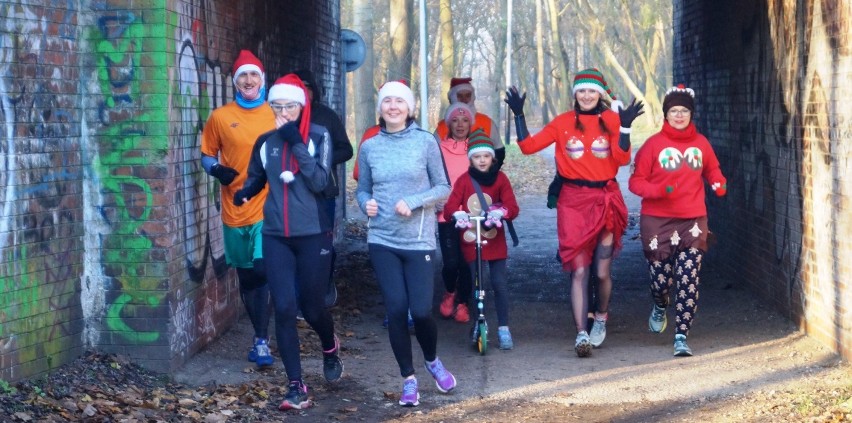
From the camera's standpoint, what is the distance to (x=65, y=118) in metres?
6.94

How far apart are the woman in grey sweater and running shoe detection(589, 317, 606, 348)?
225cm

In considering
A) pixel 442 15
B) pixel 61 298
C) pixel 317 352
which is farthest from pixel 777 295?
pixel 442 15

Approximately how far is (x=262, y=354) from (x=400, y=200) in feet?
5.91

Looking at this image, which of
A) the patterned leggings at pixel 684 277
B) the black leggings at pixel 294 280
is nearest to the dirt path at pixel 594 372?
the patterned leggings at pixel 684 277

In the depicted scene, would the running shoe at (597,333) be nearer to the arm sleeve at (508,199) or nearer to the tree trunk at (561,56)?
the arm sleeve at (508,199)

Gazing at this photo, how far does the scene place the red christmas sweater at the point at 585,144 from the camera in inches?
322

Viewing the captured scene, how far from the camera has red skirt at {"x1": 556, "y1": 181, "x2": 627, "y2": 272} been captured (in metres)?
8.25

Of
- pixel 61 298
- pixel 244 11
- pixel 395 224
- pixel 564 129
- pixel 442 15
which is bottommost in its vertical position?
pixel 61 298

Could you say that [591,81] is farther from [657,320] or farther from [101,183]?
[101,183]

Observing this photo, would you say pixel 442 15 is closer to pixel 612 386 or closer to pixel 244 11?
pixel 244 11

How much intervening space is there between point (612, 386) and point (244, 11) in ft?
14.4

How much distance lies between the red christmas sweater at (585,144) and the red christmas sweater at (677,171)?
0.85 ft

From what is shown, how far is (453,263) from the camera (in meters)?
9.39

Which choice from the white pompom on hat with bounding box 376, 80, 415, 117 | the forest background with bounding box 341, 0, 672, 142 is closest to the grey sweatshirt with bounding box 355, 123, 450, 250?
the white pompom on hat with bounding box 376, 80, 415, 117
